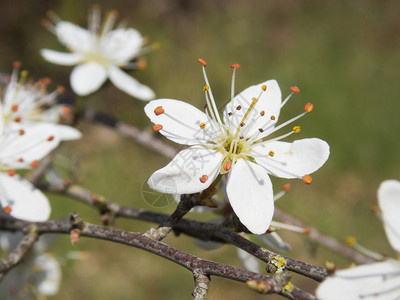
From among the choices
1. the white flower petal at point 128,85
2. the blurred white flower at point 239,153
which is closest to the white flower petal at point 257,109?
the blurred white flower at point 239,153

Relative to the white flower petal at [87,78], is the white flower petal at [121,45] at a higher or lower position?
higher

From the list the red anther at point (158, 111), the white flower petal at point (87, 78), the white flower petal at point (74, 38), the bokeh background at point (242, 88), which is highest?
the bokeh background at point (242, 88)

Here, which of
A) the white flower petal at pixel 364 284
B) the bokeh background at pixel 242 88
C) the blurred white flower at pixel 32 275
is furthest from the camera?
the bokeh background at pixel 242 88

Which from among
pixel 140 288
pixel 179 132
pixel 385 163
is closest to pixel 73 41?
pixel 179 132

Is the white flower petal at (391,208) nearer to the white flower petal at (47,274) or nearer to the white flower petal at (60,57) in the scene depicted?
the white flower petal at (47,274)

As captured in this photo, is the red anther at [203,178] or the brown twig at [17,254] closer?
the red anther at [203,178]

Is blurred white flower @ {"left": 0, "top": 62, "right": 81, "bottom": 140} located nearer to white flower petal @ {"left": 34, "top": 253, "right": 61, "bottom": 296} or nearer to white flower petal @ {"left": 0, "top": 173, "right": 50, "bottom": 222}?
white flower petal @ {"left": 0, "top": 173, "right": 50, "bottom": 222}
